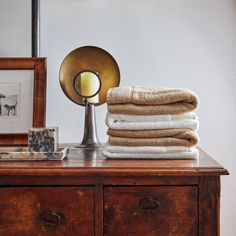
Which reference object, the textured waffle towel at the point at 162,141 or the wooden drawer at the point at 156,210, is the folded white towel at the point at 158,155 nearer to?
the textured waffle towel at the point at 162,141

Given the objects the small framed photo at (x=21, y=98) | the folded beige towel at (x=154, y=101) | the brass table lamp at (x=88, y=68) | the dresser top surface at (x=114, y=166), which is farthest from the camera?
the brass table lamp at (x=88, y=68)

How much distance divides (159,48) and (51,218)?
88 cm

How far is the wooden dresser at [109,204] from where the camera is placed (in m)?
1.00

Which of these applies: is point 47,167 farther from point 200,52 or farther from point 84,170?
point 200,52

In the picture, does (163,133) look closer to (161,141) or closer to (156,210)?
(161,141)

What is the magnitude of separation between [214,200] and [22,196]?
525 millimetres

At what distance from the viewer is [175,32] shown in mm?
1565

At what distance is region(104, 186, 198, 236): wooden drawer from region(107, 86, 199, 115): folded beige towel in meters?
A: 0.24

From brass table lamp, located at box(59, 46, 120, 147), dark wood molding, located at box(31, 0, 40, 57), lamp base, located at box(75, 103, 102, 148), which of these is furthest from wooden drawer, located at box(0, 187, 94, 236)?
dark wood molding, located at box(31, 0, 40, 57)

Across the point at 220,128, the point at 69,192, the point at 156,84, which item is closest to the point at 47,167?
the point at 69,192

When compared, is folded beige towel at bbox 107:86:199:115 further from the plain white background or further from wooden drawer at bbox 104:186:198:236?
the plain white background

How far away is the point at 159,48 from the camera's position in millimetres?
1567

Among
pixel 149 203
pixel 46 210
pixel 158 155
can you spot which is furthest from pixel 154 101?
pixel 46 210

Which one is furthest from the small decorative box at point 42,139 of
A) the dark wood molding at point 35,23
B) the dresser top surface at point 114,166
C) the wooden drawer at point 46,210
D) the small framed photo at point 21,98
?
the dark wood molding at point 35,23
